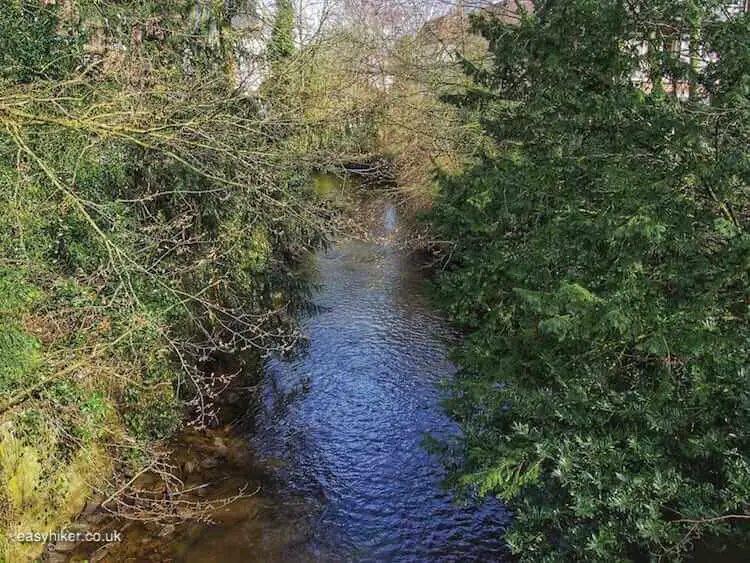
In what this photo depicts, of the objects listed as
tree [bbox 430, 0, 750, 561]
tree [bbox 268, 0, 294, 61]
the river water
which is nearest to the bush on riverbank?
the river water

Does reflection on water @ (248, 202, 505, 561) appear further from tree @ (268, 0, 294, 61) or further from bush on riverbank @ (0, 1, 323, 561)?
tree @ (268, 0, 294, 61)

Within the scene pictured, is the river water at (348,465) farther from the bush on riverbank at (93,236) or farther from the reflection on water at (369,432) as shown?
the bush on riverbank at (93,236)

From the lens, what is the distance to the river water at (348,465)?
6.45 meters

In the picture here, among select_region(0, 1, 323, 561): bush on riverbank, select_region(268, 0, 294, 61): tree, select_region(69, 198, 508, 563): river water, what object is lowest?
select_region(69, 198, 508, 563): river water

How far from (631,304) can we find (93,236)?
4854 millimetres

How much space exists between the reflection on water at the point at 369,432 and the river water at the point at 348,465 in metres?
0.02

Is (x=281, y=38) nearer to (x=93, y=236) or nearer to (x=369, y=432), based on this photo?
(x=93, y=236)

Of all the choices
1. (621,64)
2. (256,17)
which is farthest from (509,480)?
(256,17)

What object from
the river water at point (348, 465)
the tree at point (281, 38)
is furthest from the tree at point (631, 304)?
the tree at point (281, 38)

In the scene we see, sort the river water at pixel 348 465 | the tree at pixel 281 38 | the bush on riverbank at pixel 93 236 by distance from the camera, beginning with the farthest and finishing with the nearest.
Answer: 1. the tree at pixel 281 38
2. the river water at pixel 348 465
3. the bush on riverbank at pixel 93 236

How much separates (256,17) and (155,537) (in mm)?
8012

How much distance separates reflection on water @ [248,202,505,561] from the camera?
666 centimetres

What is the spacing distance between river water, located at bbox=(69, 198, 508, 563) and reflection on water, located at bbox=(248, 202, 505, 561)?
2 centimetres

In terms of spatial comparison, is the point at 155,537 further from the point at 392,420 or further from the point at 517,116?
the point at 517,116
